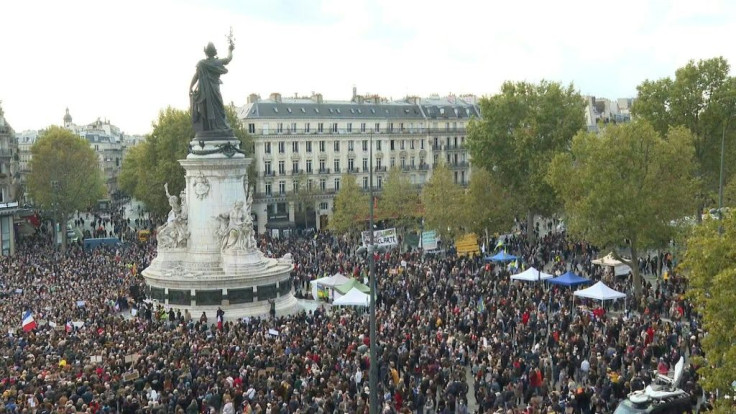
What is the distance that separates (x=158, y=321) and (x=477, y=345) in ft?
44.4

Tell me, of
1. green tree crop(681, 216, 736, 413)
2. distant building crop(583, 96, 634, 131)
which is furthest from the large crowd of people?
distant building crop(583, 96, 634, 131)

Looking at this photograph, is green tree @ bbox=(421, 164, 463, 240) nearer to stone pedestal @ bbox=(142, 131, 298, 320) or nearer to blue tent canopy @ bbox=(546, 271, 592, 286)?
blue tent canopy @ bbox=(546, 271, 592, 286)

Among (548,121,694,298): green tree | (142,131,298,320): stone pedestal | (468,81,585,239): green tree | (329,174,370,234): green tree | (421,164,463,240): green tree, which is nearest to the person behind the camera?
(142,131,298,320): stone pedestal

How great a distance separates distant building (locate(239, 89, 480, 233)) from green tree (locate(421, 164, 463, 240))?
1809cm

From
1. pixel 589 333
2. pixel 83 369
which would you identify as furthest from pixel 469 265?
pixel 83 369

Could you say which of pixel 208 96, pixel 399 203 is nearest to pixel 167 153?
pixel 399 203

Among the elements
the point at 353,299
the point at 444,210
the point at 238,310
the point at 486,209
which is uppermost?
the point at 444,210

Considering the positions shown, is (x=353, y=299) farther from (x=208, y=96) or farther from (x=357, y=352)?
(x=208, y=96)

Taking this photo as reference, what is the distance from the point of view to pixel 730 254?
18016mm

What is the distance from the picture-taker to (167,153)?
7106 cm

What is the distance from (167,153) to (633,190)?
145ft

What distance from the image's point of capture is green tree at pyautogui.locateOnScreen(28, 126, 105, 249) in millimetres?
68875

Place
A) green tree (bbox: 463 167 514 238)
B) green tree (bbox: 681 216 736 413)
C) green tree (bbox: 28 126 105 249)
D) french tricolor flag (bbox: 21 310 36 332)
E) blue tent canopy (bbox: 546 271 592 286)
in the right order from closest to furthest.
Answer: green tree (bbox: 681 216 736 413), french tricolor flag (bbox: 21 310 36 332), blue tent canopy (bbox: 546 271 592 286), green tree (bbox: 463 167 514 238), green tree (bbox: 28 126 105 249)

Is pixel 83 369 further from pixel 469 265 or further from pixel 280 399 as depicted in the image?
pixel 469 265
